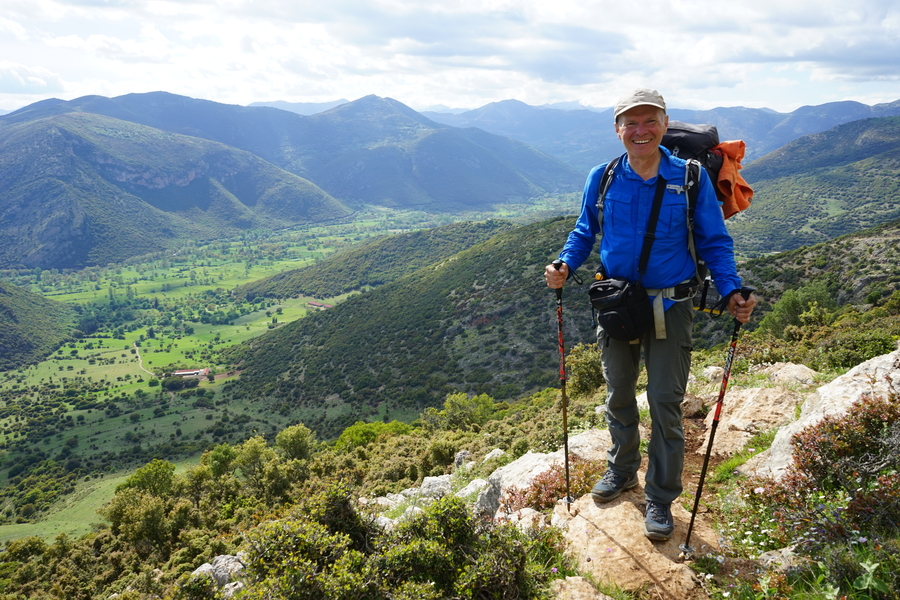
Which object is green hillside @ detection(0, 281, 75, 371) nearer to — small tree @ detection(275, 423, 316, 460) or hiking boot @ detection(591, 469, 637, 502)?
small tree @ detection(275, 423, 316, 460)

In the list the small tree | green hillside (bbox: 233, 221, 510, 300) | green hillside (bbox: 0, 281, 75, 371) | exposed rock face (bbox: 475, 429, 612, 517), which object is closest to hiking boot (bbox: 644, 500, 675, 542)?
exposed rock face (bbox: 475, 429, 612, 517)

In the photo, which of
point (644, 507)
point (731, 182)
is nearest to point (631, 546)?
point (644, 507)

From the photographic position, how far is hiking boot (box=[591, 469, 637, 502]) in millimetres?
4844

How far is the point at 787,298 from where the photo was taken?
29.9m

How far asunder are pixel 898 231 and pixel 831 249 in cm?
564

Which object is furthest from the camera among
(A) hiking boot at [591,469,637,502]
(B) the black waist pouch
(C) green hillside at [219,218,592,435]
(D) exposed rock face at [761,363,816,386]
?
(C) green hillside at [219,218,592,435]

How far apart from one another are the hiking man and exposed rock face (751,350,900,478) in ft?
4.98

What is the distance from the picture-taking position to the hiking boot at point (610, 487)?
191 inches

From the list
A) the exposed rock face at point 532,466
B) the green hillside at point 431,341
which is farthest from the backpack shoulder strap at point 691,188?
the green hillside at point 431,341

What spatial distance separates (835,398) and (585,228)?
3410 millimetres

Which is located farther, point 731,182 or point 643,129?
point 731,182

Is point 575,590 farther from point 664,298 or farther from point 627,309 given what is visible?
point 664,298

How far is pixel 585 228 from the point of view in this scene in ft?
15.4

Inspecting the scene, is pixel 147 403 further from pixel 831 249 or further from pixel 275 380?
pixel 831 249
